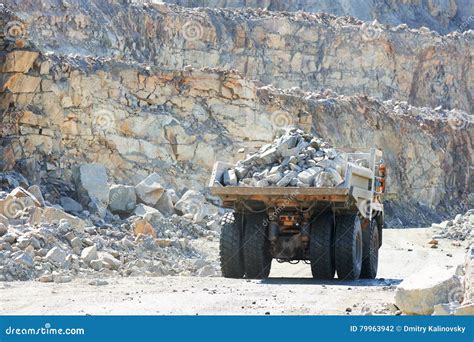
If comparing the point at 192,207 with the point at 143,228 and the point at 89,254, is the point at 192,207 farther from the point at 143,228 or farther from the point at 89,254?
the point at 89,254

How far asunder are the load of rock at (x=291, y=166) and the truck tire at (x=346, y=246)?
0.74 m

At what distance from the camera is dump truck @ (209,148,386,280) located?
1470cm

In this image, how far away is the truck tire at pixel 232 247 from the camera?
50.1 feet

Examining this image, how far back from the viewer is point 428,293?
31.8 feet

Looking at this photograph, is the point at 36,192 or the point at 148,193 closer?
the point at 36,192

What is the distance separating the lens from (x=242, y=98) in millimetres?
33656

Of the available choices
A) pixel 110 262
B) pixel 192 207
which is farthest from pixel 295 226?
pixel 192 207

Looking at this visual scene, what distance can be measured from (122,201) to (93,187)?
73cm

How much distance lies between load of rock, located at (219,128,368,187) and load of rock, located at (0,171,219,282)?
2085 millimetres

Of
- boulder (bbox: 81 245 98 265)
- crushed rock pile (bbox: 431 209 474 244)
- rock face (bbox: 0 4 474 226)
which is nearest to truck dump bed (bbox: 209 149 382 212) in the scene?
rock face (bbox: 0 4 474 226)

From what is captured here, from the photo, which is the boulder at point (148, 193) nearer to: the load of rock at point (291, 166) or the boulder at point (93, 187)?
the boulder at point (93, 187)

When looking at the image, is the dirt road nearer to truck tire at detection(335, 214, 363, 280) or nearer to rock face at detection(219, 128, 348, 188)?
truck tire at detection(335, 214, 363, 280)

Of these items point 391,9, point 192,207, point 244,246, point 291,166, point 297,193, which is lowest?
point 192,207

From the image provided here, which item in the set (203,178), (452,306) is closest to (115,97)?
(203,178)
